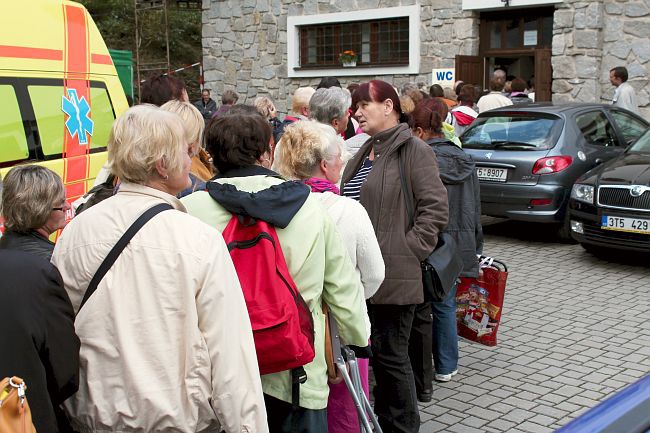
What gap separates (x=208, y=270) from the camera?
239cm

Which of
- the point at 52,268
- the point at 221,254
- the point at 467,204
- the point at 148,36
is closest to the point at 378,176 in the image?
the point at 467,204

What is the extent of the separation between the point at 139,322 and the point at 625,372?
4139 millimetres

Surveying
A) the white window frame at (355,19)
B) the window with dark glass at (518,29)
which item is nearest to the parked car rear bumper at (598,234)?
the window with dark glass at (518,29)

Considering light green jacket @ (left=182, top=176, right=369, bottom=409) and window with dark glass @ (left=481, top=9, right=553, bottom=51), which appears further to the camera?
window with dark glass @ (left=481, top=9, right=553, bottom=51)

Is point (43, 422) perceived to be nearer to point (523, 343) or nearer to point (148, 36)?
point (523, 343)

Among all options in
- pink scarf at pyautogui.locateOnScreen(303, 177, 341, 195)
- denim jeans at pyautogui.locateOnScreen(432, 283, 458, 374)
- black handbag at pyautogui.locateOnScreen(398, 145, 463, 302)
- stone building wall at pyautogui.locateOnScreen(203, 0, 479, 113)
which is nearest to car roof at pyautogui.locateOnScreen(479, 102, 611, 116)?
denim jeans at pyautogui.locateOnScreen(432, 283, 458, 374)

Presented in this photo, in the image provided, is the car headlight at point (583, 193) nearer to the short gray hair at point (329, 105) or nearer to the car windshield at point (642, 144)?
the car windshield at point (642, 144)

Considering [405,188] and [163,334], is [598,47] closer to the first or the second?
[405,188]

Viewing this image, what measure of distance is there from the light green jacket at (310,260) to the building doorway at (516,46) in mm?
13203

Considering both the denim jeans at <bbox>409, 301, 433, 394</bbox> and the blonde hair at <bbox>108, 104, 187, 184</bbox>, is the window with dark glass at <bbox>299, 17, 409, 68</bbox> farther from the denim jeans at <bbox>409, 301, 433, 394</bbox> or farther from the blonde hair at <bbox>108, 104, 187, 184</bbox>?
the blonde hair at <bbox>108, 104, 187, 184</bbox>

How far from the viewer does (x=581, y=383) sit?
5.32 metres

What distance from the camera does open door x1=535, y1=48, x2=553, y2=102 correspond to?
50.8 feet

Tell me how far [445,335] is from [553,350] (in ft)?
3.82

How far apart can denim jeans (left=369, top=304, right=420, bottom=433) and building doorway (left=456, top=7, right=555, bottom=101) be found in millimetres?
12216
